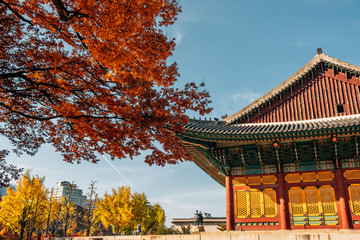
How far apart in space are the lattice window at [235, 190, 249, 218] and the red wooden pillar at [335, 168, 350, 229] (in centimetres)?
460

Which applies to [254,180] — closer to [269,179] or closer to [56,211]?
[269,179]

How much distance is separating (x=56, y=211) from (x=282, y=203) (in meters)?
33.9

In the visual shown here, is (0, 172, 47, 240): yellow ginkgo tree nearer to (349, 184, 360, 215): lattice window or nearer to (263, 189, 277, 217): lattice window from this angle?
(263, 189, 277, 217): lattice window

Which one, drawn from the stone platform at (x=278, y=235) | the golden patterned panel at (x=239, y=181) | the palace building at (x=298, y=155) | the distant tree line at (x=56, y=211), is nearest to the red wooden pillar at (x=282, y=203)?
the palace building at (x=298, y=155)

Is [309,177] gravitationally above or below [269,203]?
above

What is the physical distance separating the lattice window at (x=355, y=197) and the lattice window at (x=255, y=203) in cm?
446

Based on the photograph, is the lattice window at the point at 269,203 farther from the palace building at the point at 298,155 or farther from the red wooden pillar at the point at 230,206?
the red wooden pillar at the point at 230,206

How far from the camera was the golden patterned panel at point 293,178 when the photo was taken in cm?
1453

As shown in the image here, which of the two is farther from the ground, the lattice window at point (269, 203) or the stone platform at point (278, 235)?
the lattice window at point (269, 203)

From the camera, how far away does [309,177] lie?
1436cm

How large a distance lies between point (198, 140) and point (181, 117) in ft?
14.7

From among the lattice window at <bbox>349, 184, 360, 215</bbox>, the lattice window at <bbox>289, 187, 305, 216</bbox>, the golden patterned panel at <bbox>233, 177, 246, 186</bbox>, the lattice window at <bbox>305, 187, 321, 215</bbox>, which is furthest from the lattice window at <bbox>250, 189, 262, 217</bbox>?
the lattice window at <bbox>349, 184, 360, 215</bbox>

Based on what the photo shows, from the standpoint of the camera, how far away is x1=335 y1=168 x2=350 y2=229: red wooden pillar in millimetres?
13062

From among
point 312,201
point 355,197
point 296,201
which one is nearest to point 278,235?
point 296,201
